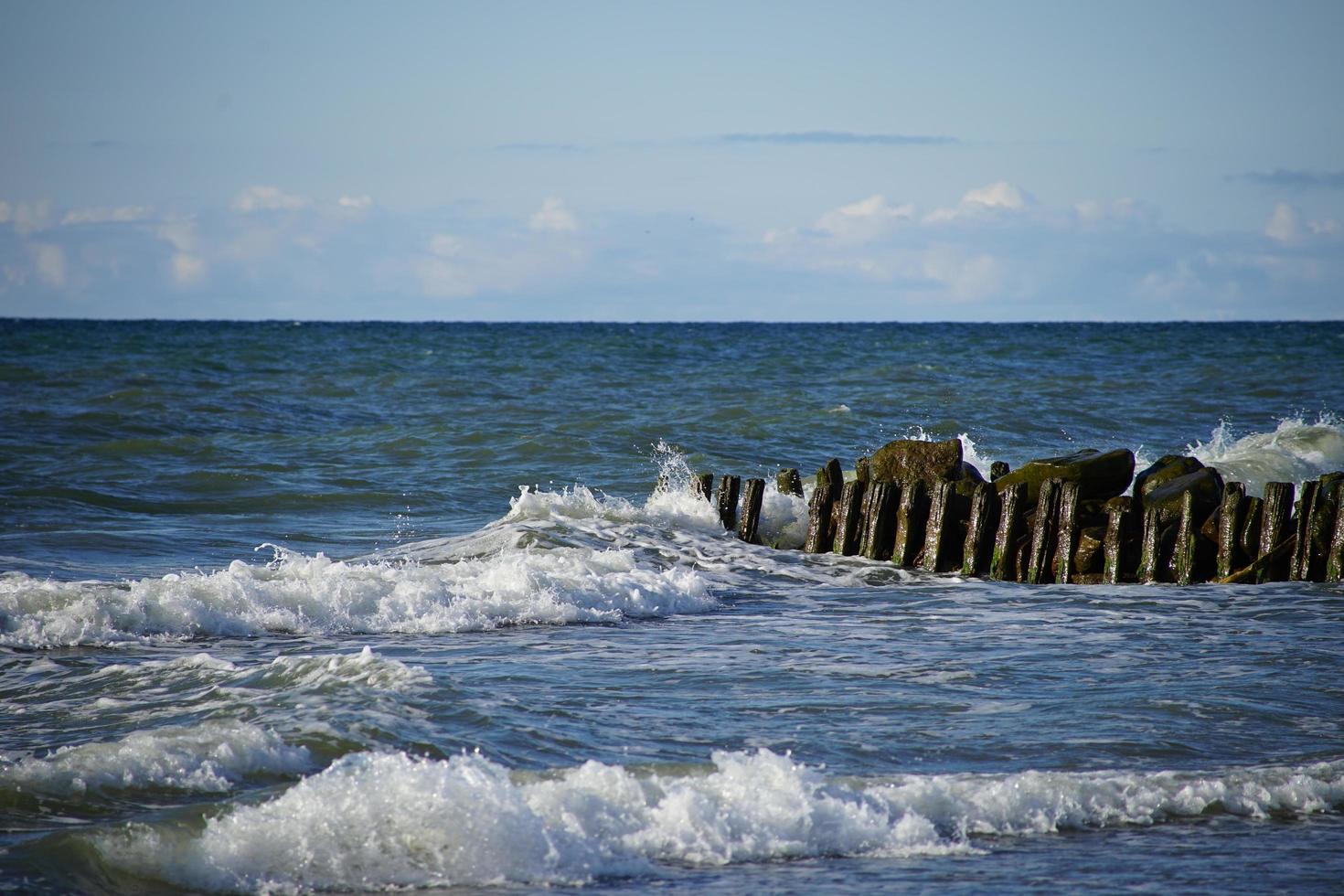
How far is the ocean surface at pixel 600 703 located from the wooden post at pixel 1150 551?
381 mm

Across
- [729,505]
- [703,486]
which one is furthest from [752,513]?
[703,486]

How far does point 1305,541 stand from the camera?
10.5 m

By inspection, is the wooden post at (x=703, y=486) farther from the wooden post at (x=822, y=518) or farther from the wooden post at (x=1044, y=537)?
the wooden post at (x=1044, y=537)

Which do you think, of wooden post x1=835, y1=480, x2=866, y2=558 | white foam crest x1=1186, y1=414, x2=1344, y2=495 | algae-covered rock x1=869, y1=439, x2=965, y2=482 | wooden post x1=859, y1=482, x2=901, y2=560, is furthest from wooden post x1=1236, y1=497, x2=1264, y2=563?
white foam crest x1=1186, y1=414, x2=1344, y2=495

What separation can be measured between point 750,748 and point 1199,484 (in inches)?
267

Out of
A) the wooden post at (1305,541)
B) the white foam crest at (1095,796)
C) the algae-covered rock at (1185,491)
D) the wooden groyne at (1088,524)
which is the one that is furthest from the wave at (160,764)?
the wooden post at (1305,541)

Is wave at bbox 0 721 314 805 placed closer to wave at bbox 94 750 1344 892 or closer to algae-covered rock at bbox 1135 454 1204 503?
wave at bbox 94 750 1344 892

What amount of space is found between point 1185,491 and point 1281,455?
6.47 meters

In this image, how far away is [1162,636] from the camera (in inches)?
337

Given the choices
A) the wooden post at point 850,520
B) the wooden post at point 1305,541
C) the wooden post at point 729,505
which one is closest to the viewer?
the wooden post at point 1305,541

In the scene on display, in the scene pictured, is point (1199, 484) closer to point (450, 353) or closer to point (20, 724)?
point (20, 724)

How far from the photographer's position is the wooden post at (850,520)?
1179 cm

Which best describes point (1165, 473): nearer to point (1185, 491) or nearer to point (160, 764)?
point (1185, 491)

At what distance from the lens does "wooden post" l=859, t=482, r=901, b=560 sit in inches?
452
